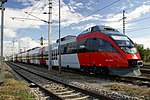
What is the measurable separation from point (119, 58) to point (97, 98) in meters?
7.01

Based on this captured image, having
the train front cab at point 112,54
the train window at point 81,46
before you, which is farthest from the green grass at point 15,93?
the train window at point 81,46

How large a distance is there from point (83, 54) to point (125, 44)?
193 inches

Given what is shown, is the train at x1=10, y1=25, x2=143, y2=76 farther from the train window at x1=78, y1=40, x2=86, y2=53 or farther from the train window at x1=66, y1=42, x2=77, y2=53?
the train window at x1=66, y1=42, x2=77, y2=53

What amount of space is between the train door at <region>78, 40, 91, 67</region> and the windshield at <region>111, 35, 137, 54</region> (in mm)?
3385

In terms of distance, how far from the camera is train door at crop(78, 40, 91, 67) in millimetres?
19469

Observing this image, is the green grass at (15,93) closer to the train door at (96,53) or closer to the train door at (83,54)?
the train door at (96,53)

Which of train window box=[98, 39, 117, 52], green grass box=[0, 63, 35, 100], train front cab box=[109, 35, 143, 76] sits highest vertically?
train window box=[98, 39, 117, 52]

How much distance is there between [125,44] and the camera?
649 inches

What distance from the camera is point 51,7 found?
30297 millimetres

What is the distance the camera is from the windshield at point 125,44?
1611 cm

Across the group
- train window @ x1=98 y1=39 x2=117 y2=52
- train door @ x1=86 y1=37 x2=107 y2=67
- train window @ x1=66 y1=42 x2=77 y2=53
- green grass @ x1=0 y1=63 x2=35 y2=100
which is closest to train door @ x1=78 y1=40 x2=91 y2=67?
train door @ x1=86 y1=37 x2=107 y2=67

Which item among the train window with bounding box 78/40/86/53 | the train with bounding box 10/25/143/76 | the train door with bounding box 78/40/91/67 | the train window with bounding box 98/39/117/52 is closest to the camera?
the train with bounding box 10/25/143/76

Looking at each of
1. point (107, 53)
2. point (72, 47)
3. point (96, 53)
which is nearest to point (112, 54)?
point (107, 53)

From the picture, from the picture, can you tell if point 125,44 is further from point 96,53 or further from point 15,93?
point 15,93
